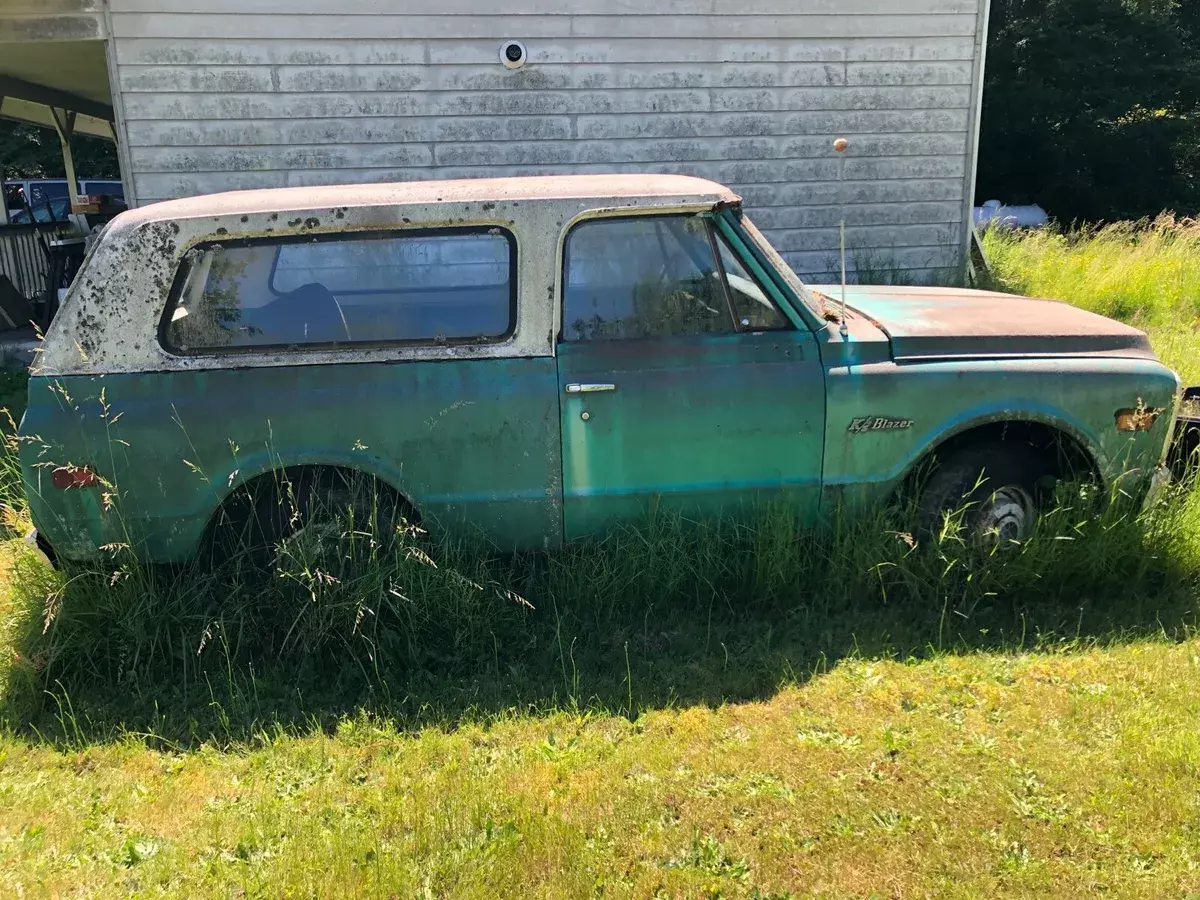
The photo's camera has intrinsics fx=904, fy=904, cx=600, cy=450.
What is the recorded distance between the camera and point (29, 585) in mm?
3576

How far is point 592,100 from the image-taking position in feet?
28.5

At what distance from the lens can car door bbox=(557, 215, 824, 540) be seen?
3568mm

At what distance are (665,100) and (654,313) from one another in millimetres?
5930

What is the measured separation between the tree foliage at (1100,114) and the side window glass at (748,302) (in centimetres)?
1988

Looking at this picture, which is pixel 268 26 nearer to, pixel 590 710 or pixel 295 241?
pixel 295 241

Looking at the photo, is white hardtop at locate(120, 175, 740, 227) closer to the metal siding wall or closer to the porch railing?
the metal siding wall

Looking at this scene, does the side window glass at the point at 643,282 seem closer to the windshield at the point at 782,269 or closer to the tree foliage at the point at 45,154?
the windshield at the point at 782,269

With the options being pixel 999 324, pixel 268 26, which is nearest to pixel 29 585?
pixel 999 324

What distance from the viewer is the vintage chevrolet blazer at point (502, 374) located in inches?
135

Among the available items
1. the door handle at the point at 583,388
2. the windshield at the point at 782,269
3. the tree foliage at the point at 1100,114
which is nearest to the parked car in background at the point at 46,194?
the door handle at the point at 583,388

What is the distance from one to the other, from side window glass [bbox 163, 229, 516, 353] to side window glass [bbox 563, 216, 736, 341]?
0.91ft

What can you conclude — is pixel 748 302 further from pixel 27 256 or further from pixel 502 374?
pixel 27 256

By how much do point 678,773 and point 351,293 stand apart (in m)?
2.17

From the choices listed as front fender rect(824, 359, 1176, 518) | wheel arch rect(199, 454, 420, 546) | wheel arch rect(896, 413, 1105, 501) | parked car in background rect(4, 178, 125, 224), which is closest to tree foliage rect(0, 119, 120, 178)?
parked car in background rect(4, 178, 125, 224)
